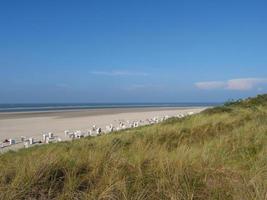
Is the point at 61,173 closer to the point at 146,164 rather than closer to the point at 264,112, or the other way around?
the point at 146,164

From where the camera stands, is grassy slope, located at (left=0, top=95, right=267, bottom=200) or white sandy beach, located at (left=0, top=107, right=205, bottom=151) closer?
grassy slope, located at (left=0, top=95, right=267, bottom=200)

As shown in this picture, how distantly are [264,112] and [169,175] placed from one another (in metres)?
10.8

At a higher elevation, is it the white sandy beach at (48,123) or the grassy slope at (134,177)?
the grassy slope at (134,177)

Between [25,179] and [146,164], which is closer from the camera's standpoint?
[25,179]

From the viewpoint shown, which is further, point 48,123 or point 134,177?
point 48,123

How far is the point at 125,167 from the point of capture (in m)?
5.13

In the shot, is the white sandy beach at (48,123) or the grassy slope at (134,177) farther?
the white sandy beach at (48,123)

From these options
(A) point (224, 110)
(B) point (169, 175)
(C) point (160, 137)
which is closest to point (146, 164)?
(B) point (169, 175)

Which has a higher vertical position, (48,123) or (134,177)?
(134,177)

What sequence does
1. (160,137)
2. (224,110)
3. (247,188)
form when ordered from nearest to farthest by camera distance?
(247,188)
(160,137)
(224,110)

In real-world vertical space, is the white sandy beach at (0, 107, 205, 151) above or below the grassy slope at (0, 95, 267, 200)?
below

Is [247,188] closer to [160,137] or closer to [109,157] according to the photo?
[109,157]

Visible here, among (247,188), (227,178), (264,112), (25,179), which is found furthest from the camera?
(264,112)

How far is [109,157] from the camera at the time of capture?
5.44 meters
